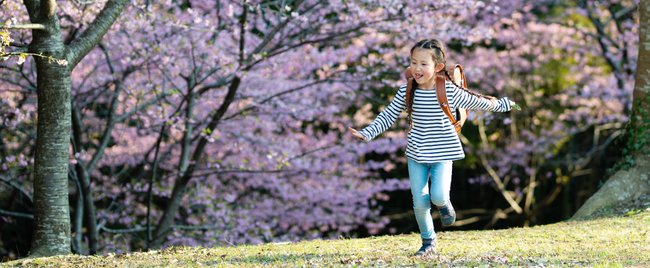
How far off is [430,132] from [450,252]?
0.93m

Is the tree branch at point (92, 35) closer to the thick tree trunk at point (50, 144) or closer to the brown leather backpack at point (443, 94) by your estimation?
the thick tree trunk at point (50, 144)

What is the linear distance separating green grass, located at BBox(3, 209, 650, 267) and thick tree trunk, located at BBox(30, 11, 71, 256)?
1.31ft

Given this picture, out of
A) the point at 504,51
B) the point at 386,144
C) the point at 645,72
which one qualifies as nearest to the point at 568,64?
the point at 504,51

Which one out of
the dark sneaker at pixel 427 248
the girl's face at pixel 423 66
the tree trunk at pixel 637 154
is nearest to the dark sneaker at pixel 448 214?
the dark sneaker at pixel 427 248

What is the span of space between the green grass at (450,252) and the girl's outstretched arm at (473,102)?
100cm

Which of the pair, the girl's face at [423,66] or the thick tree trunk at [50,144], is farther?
the thick tree trunk at [50,144]

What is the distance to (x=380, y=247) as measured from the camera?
609 centimetres

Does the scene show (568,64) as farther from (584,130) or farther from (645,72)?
(645,72)

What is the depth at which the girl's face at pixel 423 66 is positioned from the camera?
5113 millimetres

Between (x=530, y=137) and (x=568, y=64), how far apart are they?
181 cm

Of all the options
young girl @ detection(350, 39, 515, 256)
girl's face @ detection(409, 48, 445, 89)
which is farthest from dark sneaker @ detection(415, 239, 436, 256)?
girl's face @ detection(409, 48, 445, 89)

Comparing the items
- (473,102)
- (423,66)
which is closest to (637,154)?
(473,102)

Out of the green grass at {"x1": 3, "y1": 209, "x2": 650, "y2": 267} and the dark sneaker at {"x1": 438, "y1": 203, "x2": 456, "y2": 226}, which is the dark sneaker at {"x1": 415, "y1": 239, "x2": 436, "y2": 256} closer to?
the green grass at {"x1": 3, "y1": 209, "x2": 650, "y2": 267}

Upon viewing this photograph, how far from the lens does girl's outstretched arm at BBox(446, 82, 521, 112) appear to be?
5284mm
